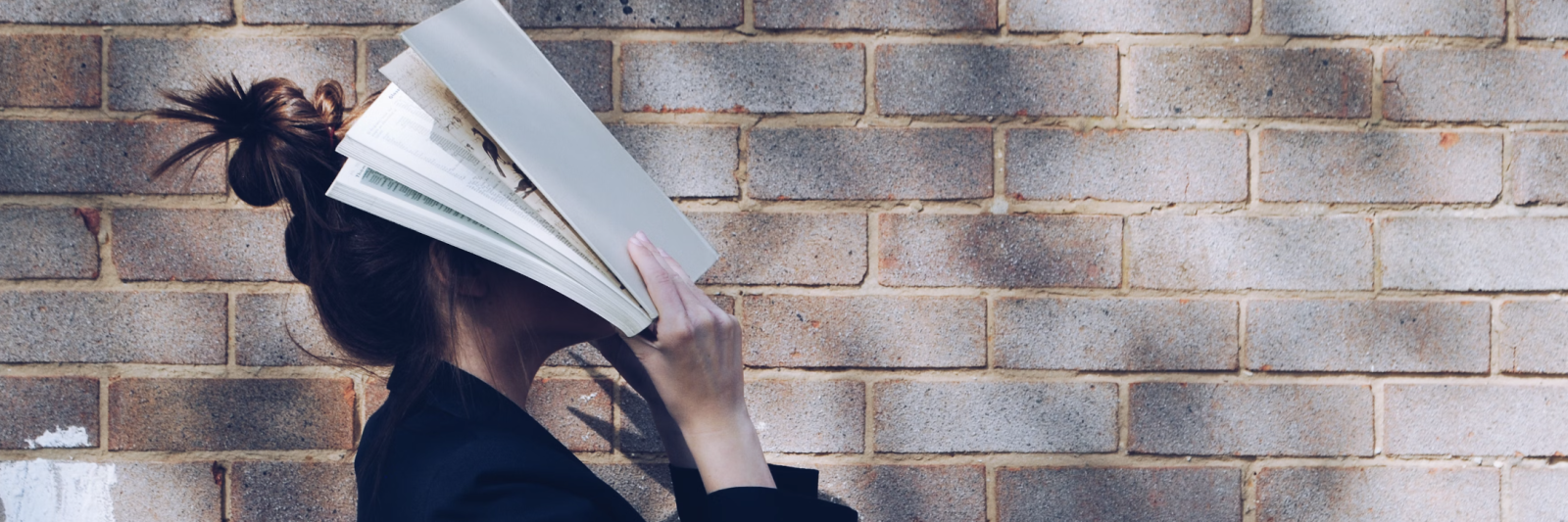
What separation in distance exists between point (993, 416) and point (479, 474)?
0.83 m

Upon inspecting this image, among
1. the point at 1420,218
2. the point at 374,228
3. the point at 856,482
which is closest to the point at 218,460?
the point at 374,228

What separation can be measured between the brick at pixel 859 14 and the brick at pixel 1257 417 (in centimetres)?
67

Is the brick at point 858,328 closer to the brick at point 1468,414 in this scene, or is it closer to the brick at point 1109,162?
the brick at point 1109,162

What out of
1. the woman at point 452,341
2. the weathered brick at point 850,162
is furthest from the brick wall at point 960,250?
the woman at point 452,341

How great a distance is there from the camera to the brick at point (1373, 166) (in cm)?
137

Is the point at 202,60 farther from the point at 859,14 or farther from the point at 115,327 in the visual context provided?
the point at 859,14

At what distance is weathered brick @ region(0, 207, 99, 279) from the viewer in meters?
1.35

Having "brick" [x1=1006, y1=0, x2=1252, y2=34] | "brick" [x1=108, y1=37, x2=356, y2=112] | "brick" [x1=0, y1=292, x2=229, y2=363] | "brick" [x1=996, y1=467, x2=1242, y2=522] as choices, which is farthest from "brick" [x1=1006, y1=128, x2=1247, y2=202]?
"brick" [x1=0, y1=292, x2=229, y2=363]

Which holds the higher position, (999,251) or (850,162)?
(850,162)

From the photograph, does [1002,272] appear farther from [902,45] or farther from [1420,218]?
[1420,218]

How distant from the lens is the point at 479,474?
85 centimetres

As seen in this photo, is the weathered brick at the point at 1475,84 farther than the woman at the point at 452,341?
Yes

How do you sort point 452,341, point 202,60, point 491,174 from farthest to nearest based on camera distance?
point 202,60 < point 452,341 < point 491,174

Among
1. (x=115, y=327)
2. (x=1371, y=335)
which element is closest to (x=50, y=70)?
(x=115, y=327)
